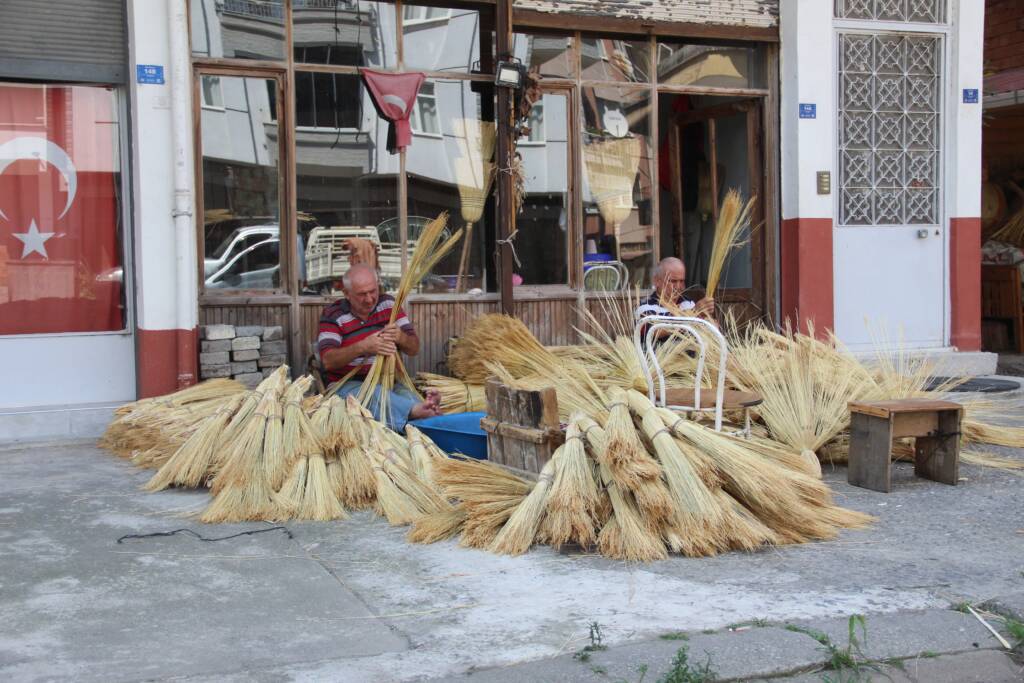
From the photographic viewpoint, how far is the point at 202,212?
7.80m

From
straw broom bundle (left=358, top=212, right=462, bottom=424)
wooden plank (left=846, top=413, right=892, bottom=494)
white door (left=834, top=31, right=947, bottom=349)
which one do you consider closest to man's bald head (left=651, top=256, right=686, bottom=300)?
straw broom bundle (left=358, top=212, right=462, bottom=424)

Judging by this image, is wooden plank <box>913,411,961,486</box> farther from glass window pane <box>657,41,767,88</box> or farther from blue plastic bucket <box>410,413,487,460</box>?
glass window pane <box>657,41,767,88</box>

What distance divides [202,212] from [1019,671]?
5921 mm

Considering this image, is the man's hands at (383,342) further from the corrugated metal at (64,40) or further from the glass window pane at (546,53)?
the glass window pane at (546,53)

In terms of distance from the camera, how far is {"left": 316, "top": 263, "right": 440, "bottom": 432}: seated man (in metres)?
6.72

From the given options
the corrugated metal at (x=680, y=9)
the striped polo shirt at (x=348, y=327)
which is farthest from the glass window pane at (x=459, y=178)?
the striped polo shirt at (x=348, y=327)

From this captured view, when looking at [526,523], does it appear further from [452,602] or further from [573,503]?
[452,602]

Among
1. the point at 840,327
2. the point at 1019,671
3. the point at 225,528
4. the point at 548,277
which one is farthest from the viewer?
the point at 840,327

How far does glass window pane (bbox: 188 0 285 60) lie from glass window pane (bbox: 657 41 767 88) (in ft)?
9.99

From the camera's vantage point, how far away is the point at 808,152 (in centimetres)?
916

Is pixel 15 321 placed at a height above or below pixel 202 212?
below

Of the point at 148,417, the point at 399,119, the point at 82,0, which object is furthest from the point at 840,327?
the point at 82,0

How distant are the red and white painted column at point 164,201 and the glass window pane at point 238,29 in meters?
0.31

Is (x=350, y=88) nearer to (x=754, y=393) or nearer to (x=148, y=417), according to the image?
(x=148, y=417)
